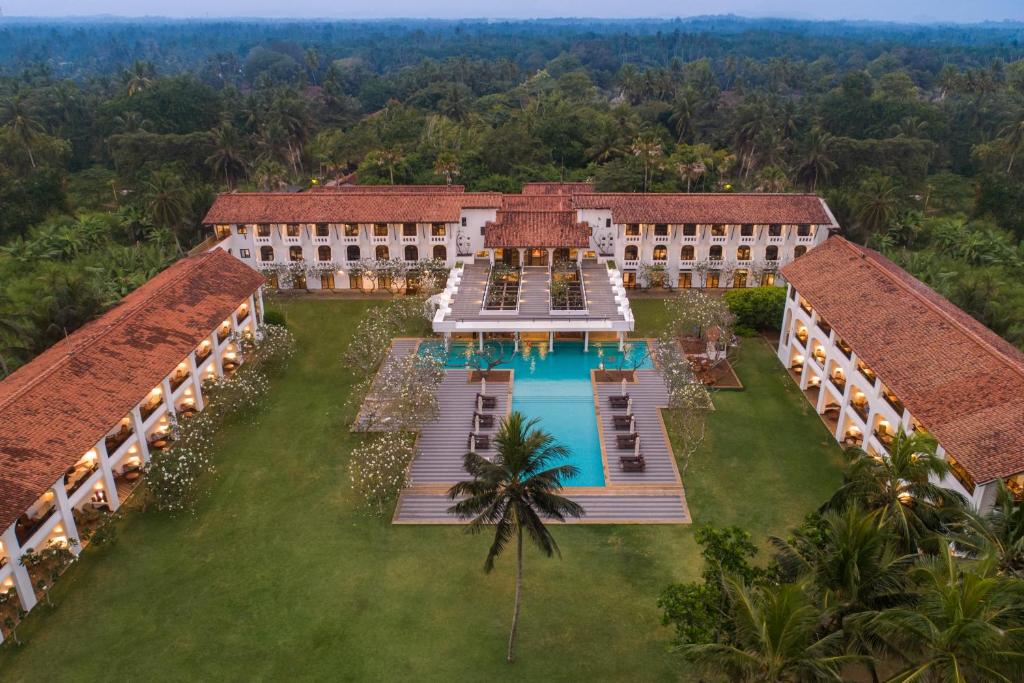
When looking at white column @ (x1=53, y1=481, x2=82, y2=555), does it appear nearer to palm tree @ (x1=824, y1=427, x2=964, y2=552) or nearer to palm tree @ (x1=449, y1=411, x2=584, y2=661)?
palm tree @ (x1=449, y1=411, x2=584, y2=661)

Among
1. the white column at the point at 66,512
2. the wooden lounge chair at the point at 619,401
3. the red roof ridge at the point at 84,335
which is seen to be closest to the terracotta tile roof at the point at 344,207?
the red roof ridge at the point at 84,335

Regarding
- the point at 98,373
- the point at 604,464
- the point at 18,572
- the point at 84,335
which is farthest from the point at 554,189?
the point at 18,572

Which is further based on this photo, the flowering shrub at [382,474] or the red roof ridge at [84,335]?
the flowering shrub at [382,474]

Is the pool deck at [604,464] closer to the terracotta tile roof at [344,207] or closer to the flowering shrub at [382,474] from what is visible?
the flowering shrub at [382,474]

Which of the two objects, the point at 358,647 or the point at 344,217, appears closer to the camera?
the point at 358,647

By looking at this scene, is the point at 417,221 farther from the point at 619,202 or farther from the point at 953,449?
the point at 953,449

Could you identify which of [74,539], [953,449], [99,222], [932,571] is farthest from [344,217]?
[932,571]
